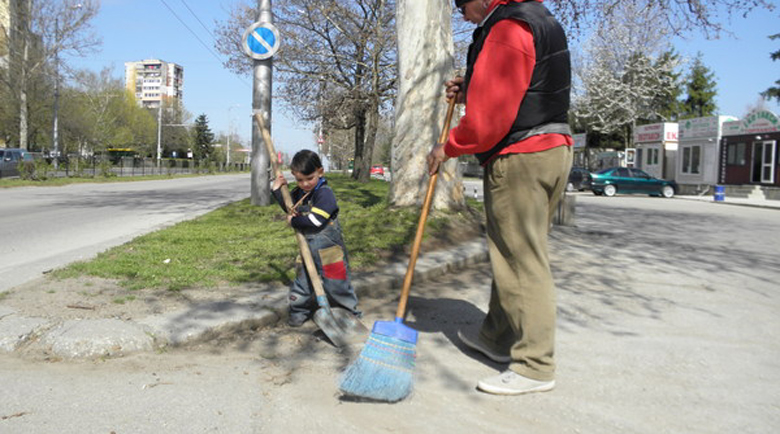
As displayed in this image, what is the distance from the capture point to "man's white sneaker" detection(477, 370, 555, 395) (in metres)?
2.80

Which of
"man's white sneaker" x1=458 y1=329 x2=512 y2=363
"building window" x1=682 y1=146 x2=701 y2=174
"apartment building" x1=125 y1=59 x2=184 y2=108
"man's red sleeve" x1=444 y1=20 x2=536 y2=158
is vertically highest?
"apartment building" x1=125 y1=59 x2=184 y2=108

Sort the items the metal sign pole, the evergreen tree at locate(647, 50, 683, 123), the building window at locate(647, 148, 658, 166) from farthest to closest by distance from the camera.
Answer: the evergreen tree at locate(647, 50, 683, 123) → the building window at locate(647, 148, 658, 166) → the metal sign pole

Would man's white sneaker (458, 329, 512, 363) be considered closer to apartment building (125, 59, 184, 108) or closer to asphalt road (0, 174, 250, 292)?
asphalt road (0, 174, 250, 292)

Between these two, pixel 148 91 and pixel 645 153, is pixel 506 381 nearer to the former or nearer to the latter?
pixel 645 153

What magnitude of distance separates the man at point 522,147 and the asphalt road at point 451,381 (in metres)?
0.27

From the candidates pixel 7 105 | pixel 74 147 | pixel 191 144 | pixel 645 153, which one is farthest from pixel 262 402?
pixel 191 144

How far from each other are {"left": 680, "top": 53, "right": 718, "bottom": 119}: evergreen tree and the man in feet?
181

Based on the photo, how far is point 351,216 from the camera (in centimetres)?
877

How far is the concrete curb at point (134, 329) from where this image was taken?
3342 millimetres

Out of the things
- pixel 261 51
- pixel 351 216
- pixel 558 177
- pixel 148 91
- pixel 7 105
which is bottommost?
pixel 351 216

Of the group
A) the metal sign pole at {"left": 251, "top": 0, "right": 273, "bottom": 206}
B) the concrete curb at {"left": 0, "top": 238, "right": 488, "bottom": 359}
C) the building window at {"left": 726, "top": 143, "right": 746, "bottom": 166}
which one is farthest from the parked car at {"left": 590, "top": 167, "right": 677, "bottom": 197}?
the concrete curb at {"left": 0, "top": 238, "right": 488, "bottom": 359}

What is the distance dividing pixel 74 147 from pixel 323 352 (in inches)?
2867

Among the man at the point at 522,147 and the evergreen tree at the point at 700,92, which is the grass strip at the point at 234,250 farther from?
the evergreen tree at the point at 700,92

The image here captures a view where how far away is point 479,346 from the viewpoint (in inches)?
133
